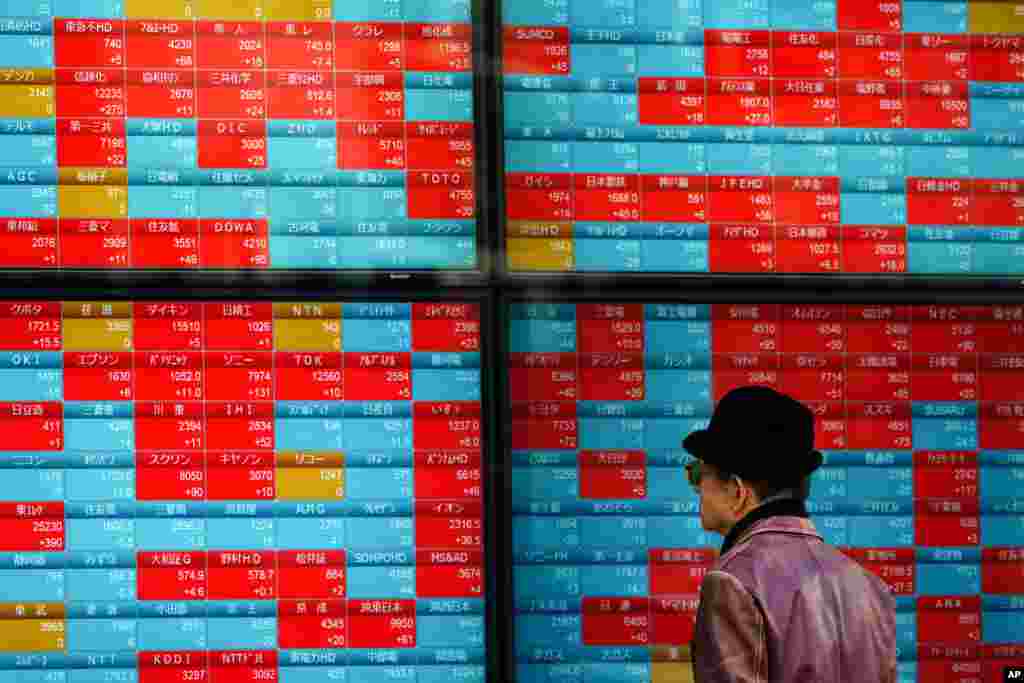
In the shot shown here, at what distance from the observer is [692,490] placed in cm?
320

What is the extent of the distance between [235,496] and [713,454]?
1.48m

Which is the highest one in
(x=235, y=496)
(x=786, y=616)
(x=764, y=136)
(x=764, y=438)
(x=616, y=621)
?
(x=764, y=136)

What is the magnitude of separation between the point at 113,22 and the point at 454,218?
3.78 feet

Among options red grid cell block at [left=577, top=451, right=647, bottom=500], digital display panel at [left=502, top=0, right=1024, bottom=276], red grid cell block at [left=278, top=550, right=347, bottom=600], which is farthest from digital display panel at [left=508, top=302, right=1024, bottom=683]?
red grid cell block at [left=278, top=550, right=347, bottom=600]

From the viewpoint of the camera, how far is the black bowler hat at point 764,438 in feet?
7.46

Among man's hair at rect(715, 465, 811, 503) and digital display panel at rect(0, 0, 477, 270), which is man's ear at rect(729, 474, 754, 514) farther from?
digital display panel at rect(0, 0, 477, 270)

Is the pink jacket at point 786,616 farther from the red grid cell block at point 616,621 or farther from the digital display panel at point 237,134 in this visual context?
the digital display panel at point 237,134

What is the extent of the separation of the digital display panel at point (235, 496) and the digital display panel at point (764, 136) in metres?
0.63

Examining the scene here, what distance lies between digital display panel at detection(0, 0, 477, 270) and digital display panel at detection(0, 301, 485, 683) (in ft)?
0.68

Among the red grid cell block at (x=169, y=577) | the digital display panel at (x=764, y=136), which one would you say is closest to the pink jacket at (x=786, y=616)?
the digital display panel at (x=764, y=136)

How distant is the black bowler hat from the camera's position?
2.27 m

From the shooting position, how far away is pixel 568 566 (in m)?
3.18

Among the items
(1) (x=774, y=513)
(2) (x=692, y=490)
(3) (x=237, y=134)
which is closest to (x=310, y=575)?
(2) (x=692, y=490)

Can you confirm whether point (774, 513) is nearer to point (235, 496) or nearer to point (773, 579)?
point (773, 579)
